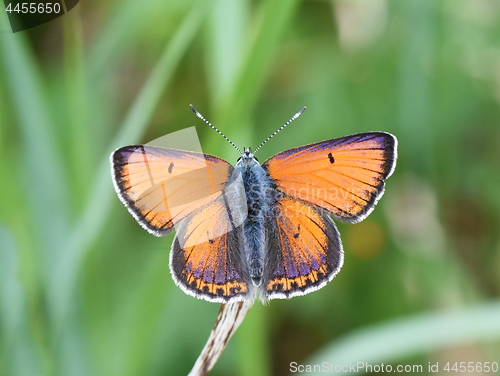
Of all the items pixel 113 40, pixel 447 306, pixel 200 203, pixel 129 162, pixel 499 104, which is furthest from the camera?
pixel 499 104

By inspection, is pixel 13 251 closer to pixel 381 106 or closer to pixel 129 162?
pixel 129 162

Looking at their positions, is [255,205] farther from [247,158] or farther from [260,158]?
[260,158]

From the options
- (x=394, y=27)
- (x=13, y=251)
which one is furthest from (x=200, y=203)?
(x=394, y=27)

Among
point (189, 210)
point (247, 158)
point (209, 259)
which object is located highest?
point (247, 158)

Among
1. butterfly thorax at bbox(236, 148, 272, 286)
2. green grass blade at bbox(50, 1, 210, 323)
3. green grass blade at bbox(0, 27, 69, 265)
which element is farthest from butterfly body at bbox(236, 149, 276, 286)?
green grass blade at bbox(0, 27, 69, 265)

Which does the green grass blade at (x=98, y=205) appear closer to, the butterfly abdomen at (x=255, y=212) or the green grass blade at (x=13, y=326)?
the green grass blade at (x=13, y=326)

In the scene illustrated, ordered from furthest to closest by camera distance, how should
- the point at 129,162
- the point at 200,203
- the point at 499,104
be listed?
the point at 499,104
the point at 200,203
the point at 129,162

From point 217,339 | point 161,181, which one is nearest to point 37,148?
point 161,181
